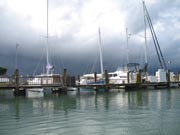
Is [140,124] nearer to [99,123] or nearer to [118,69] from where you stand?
[99,123]

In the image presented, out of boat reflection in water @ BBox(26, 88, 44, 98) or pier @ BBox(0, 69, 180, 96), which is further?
boat reflection in water @ BBox(26, 88, 44, 98)

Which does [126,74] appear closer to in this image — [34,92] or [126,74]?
[126,74]

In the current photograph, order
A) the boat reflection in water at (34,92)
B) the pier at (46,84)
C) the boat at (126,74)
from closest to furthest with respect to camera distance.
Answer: the pier at (46,84) < the boat reflection in water at (34,92) < the boat at (126,74)

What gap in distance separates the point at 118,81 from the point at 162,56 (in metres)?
11.7

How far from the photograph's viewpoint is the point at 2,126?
1550cm

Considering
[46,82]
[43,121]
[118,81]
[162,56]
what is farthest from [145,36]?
[43,121]

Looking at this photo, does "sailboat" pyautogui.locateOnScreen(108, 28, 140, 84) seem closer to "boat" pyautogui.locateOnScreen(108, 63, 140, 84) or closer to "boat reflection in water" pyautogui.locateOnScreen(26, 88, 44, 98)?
"boat" pyautogui.locateOnScreen(108, 63, 140, 84)

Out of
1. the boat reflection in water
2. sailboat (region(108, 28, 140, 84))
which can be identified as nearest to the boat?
sailboat (region(108, 28, 140, 84))

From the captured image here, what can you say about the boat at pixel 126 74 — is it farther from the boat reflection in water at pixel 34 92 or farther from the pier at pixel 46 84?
the boat reflection in water at pixel 34 92

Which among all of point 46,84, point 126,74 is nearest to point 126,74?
point 126,74

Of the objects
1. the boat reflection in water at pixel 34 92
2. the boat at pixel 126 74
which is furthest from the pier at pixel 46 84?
the boat at pixel 126 74

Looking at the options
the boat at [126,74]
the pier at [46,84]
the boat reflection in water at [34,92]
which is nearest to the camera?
the pier at [46,84]

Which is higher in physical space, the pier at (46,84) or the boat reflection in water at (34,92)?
the pier at (46,84)

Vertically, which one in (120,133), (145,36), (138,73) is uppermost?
(145,36)
